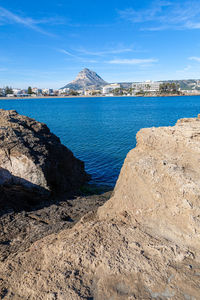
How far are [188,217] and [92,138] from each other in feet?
89.8

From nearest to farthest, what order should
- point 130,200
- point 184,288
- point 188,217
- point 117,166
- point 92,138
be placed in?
point 184,288
point 188,217
point 130,200
point 117,166
point 92,138

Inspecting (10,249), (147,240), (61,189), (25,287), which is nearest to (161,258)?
(147,240)

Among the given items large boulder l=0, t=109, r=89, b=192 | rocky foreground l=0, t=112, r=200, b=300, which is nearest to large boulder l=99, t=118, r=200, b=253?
rocky foreground l=0, t=112, r=200, b=300

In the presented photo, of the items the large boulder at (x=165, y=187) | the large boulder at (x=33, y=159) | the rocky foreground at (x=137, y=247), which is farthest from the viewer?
the large boulder at (x=33, y=159)

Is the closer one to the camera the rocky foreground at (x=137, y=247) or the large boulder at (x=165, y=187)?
the rocky foreground at (x=137, y=247)

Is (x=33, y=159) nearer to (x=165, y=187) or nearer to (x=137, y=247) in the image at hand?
(x=165, y=187)

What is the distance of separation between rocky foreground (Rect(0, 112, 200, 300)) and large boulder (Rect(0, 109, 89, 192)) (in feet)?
15.9

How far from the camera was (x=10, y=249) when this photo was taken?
276 inches

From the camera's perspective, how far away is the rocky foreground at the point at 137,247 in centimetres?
445

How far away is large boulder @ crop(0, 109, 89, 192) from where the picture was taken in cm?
1108

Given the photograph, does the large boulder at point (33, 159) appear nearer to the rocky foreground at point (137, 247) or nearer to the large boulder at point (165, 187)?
the rocky foreground at point (137, 247)

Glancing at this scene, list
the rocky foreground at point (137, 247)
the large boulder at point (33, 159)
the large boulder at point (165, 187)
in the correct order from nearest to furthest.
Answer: the rocky foreground at point (137, 247)
the large boulder at point (165, 187)
the large boulder at point (33, 159)

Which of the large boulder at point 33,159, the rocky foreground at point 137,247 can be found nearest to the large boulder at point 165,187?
the rocky foreground at point 137,247

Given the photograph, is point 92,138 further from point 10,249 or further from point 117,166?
point 10,249
